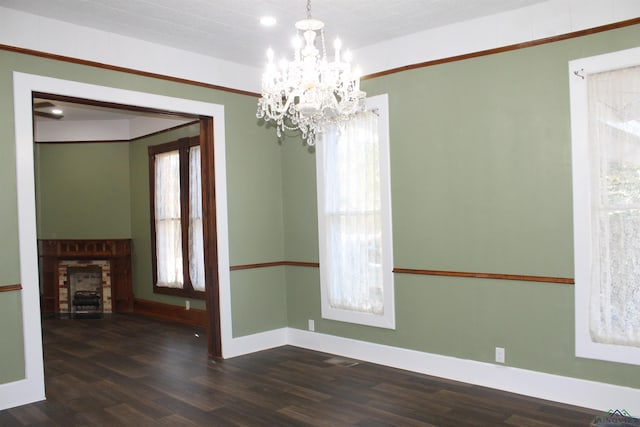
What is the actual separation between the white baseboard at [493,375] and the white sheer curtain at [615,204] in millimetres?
363

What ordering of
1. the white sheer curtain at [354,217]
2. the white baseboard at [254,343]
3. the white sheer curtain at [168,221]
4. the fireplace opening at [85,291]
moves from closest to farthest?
the white sheer curtain at [354,217] < the white baseboard at [254,343] < the white sheer curtain at [168,221] < the fireplace opening at [85,291]

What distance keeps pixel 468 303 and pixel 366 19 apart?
7.90 feet

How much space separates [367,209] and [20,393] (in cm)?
315

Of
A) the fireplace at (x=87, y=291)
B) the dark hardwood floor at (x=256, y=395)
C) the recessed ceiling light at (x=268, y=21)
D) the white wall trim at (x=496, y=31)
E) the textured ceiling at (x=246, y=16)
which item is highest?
the textured ceiling at (x=246, y=16)

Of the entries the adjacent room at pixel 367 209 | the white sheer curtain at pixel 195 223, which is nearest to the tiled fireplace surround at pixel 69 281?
the white sheer curtain at pixel 195 223

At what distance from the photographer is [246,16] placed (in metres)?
4.05

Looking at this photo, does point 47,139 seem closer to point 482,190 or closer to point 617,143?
point 482,190

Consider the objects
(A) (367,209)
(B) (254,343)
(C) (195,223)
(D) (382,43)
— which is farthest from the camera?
(C) (195,223)

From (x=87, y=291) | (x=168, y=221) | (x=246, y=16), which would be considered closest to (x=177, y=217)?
(x=168, y=221)

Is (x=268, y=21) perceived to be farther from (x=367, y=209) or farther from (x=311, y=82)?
(x=367, y=209)

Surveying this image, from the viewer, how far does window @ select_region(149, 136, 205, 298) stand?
6859 millimetres

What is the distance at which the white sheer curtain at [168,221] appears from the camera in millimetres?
7168

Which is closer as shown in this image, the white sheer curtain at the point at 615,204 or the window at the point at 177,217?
the white sheer curtain at the point at 615,204

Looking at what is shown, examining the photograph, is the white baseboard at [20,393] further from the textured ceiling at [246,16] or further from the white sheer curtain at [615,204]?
the white sheer curtain at [615,204]
